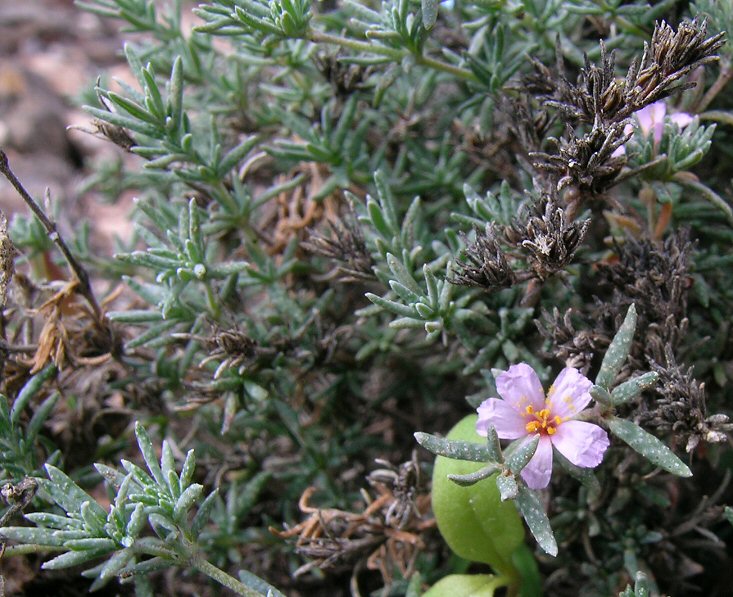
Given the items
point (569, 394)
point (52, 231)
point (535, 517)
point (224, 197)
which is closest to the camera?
point (535, 517)

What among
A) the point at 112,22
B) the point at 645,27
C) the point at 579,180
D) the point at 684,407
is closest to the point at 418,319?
the point at 579,180

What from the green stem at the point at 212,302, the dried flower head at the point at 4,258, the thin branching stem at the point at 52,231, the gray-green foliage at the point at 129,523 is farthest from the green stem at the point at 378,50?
the gray-green foliage at the point at 129,523

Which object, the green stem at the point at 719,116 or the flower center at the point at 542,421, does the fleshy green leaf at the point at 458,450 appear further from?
the green stem at the point at 719,116

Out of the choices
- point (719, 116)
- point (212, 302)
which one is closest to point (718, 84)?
point (719, 116)

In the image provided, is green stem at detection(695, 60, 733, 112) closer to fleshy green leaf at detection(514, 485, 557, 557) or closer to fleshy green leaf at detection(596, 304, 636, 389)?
fleshy green leaf at detection(596, 304, 636, 389)

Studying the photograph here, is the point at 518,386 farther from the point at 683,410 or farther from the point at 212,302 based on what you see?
the point at 212,302

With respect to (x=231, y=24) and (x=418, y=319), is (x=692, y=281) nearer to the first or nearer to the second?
(x=418, y=319)
